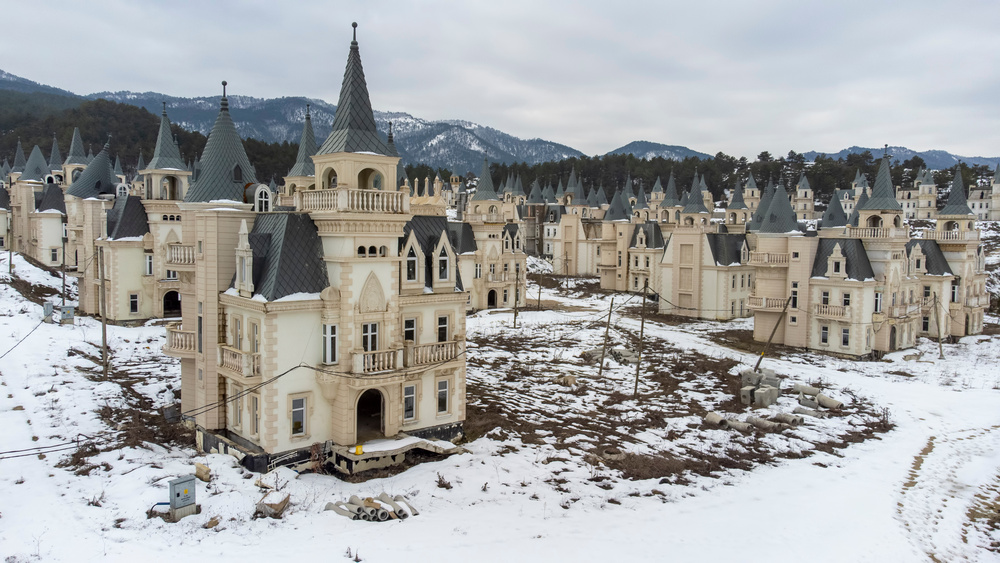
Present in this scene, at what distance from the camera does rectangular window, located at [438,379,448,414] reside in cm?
2442

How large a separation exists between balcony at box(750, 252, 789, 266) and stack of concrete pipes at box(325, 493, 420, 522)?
3570cm

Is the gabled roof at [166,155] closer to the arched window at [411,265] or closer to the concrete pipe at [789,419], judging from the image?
the arched window at [411,265]

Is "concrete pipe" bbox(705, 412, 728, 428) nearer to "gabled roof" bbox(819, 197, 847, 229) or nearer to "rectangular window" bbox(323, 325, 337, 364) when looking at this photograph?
"rectangular window" bbox(323, 325, 337, 364)

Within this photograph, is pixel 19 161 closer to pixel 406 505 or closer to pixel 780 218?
pixel 406 505

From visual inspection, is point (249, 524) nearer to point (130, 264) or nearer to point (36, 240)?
point (130, 264)

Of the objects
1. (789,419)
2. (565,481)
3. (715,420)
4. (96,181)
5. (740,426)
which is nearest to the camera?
(565,481)

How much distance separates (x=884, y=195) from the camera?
144 ft

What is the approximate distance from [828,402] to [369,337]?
22.0 metres

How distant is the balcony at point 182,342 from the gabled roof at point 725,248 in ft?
155

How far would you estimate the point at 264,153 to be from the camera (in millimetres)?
118875

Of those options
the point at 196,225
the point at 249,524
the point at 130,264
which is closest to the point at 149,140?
the point at 130,264

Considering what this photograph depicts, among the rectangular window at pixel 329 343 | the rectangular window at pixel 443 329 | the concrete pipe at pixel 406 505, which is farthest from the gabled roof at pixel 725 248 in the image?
the concrete pipe at pixel 406 505

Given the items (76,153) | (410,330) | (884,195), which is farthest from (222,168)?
(76,153)

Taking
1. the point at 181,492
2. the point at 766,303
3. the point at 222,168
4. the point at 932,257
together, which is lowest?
the point at 181,492
